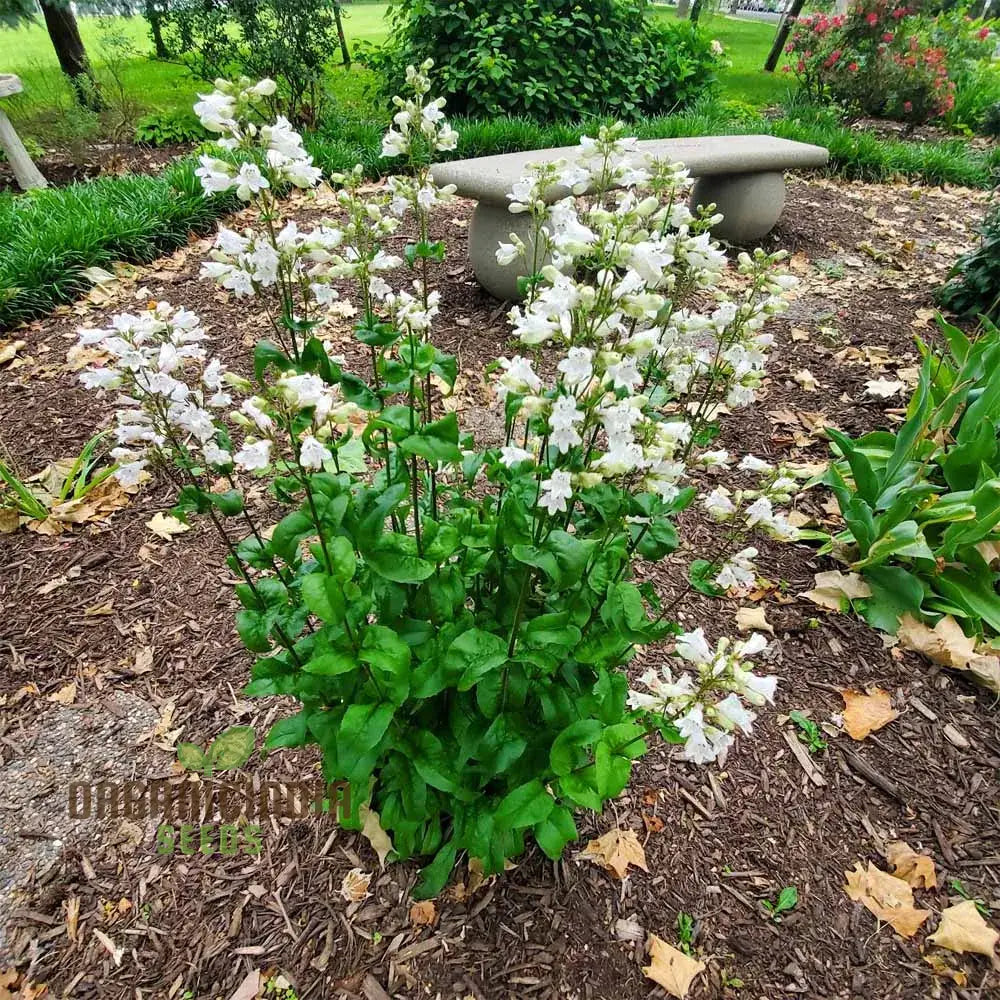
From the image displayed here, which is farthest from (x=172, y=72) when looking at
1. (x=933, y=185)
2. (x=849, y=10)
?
(x=933, y=185)

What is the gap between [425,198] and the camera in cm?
186

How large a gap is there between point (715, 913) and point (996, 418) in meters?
2.59

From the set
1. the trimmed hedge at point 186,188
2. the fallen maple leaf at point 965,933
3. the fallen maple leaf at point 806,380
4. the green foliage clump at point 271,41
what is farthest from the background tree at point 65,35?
the fallen maple leaf at point 965,933

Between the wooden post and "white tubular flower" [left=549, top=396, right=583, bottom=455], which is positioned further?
the wooden post

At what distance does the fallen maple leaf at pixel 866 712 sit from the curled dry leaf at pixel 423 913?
1688mm

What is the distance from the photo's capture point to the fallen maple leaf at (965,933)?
79.1 inches

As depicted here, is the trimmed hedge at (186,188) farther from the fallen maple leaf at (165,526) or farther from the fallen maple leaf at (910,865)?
the fallen maple leaf at (910,865)

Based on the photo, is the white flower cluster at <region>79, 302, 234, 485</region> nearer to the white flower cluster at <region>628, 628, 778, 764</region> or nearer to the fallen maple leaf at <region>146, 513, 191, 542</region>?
the white flower cluster at <region>628, 628, 778, 764</region>

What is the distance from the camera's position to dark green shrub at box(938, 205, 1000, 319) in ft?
15.5

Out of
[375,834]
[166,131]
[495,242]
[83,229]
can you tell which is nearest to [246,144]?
[375,834]

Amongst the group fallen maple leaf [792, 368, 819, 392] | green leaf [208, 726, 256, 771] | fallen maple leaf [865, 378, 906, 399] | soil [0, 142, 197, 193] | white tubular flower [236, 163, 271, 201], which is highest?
white tubular flower [236, 163, 271, 201]

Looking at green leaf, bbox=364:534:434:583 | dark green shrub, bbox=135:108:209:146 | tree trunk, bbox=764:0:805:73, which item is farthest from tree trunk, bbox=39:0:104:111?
tree trunk, bbox=764:0:805:73

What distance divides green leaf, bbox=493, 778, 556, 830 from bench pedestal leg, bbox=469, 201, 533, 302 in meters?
3.81

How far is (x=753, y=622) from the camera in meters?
2.95
